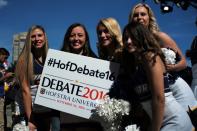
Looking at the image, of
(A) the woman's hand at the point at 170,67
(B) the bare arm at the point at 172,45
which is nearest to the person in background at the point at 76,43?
(B) the bare arm at the point at 172,45

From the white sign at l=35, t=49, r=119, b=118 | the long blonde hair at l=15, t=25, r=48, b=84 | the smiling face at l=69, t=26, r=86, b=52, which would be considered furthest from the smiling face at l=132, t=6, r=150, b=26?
the long blonde hair at l=15, t=25, r=48, b=84

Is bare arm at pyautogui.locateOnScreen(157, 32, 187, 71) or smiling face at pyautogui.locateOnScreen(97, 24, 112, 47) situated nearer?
bare arm at pyautogui.locateOnScreen(157, 32, 187, 71)

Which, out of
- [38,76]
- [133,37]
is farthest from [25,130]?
[133,37]

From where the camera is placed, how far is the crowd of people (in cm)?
297

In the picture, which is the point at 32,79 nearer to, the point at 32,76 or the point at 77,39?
the point at 32,76

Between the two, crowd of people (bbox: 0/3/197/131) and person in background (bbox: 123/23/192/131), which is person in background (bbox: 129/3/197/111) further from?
person in background (bbox: 123/23/192/131)

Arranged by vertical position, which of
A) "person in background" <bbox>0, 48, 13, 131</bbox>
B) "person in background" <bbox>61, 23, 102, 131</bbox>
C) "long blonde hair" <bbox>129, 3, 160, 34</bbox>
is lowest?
"person in background" <bbox>0, 48, 13, 131</bbox>

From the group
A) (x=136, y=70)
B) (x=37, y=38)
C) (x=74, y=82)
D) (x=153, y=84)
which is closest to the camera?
(x=153, y=84)

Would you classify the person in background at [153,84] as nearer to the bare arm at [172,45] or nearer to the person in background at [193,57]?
the bare arm at [172,45]

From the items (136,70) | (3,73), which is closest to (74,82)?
(136,70)

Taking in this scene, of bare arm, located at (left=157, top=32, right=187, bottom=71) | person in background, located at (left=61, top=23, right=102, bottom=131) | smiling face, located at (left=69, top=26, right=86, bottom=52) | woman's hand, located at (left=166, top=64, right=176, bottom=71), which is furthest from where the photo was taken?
smiling face, located at (left=69, top=26, right=86, bottom=52)

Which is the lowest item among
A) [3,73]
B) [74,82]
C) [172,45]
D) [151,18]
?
[3,73]

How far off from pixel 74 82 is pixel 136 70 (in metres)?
0.91

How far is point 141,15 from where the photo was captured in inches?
151
